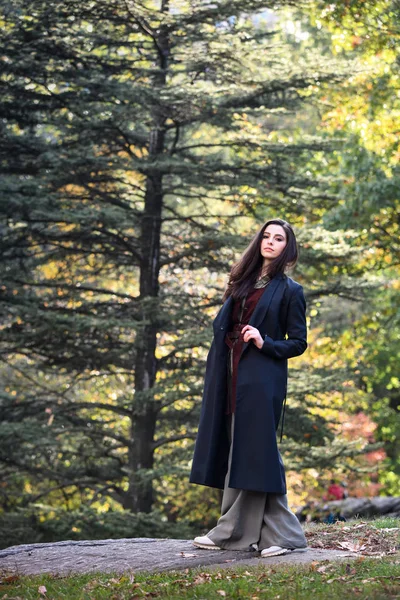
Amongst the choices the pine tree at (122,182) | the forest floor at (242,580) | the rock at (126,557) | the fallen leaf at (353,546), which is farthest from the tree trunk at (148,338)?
the forest floor at (242,580)

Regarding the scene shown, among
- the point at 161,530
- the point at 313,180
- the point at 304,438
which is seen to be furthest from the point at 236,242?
the point at 161,530

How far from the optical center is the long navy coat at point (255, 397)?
20.4 feet

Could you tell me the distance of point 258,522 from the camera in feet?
20.8

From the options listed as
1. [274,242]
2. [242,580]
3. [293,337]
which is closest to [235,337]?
[293,337]

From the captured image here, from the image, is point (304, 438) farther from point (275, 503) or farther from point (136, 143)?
point (275, 503)

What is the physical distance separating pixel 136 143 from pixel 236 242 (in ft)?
9.32

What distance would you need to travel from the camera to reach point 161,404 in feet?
48.8

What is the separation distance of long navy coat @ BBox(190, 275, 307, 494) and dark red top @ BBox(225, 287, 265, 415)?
0.14 feet

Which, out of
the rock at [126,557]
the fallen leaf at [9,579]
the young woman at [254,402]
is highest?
the young woman at [254,402]

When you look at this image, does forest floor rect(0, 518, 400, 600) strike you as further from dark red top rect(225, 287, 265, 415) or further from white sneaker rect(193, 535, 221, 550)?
dark red top rect(225, 287, 265, 415)

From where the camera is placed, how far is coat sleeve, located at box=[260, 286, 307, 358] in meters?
6.27

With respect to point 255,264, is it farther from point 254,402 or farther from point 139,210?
point 139,210

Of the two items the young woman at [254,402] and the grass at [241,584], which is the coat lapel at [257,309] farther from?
the grass at [241,584]

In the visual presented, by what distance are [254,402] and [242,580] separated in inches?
47.6
